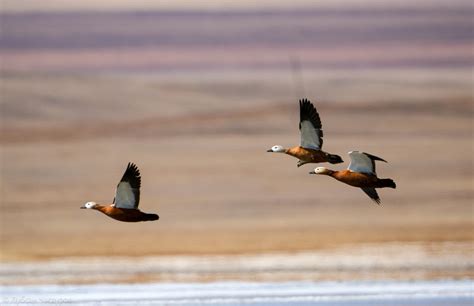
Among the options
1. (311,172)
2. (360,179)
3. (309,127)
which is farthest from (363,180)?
(309,127)

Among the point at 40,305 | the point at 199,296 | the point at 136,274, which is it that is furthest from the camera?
the point at 136,274

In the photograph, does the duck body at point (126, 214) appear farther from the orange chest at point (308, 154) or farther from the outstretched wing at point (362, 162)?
the outstretched wing at point (362, 162)

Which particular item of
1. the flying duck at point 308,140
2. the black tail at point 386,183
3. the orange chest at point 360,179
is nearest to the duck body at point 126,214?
the flying duck at point 308,140

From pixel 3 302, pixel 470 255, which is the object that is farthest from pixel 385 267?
pixel 3 302

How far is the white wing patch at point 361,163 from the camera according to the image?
19.7 metres

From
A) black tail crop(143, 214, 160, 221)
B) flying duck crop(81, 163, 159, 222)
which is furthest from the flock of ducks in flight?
black tail crop(143, 214, 160, 221)

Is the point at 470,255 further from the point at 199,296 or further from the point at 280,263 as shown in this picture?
the point at 199,296

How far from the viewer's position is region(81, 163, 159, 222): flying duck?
1878cm

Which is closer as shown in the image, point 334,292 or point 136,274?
point 334,292

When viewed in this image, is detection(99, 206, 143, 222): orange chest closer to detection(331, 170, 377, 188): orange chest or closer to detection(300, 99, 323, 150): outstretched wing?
detection(300, 99, 323, 150): outstretched wing

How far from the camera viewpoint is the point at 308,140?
19.6 metres

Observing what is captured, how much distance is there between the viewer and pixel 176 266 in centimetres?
3244

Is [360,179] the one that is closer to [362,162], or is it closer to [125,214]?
[362,162]

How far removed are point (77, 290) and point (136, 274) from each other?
2.75 metres
